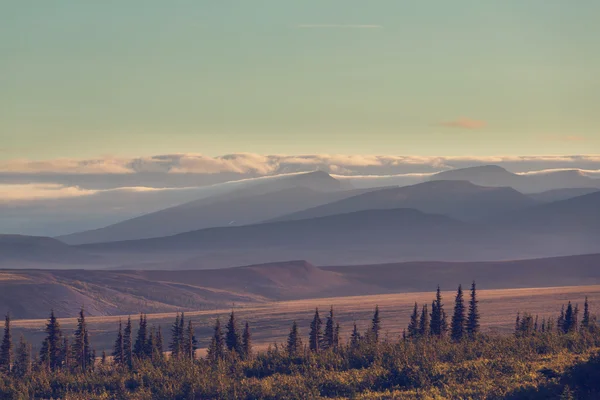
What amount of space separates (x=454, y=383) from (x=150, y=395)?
689 inches

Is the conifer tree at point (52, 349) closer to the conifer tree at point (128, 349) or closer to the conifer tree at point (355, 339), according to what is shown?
the conifer tree at point (128, 349)

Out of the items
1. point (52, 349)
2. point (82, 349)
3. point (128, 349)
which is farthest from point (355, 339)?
point (52, 349)

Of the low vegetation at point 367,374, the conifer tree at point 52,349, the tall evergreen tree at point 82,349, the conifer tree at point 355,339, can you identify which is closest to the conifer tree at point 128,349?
the low vegetation at point 367,374

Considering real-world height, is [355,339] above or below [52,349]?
above

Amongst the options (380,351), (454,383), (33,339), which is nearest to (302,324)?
(33,339)

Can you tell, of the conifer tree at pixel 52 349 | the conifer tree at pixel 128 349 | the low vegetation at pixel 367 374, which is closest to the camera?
the low vegetation at pixel 367 374

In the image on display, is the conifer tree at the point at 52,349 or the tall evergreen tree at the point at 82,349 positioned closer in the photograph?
the tall evergreen tree at the point at 82,349

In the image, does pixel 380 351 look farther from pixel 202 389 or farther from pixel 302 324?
pixel 302 324

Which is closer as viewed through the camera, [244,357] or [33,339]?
[244,357]

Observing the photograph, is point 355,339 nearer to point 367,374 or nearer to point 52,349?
point 52,349

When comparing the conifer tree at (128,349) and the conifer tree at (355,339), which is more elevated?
the conifer tree at (355,339)

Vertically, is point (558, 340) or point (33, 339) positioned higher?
point (558, 340)

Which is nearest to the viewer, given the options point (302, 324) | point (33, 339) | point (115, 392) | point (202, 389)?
point (202, 389)

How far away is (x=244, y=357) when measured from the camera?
262 feet
